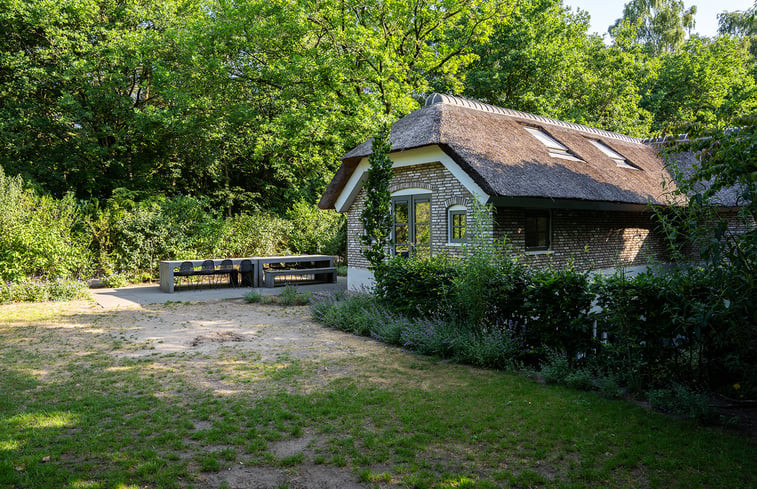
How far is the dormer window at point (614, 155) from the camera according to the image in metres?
16.9

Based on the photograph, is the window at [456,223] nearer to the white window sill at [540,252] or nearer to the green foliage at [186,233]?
the white window sill at [540,252]

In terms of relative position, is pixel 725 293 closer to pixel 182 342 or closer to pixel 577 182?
pixel 182 342

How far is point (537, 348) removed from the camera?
6664mm

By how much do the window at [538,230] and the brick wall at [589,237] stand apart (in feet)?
0.58

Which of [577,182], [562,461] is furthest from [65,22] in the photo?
[562,461]

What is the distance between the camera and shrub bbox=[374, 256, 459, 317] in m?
8.30

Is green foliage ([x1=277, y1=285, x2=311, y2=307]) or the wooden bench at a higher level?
the wooden bench

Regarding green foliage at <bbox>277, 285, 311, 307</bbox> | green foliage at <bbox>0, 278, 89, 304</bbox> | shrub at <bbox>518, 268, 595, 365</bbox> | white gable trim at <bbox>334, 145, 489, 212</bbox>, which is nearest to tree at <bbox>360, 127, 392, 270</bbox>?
white gable trim at <bbox>334, 145, 489, 212</bbox>

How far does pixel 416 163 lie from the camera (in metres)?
13.0

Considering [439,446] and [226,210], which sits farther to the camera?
[226,210]

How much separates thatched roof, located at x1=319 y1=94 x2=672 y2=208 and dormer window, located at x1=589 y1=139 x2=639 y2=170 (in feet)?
0.83

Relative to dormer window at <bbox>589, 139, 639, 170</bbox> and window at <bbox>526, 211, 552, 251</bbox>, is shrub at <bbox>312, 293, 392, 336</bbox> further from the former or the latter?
dormer window at <bbox>589, 139, 639, 170</bbox>

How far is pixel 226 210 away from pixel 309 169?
6454 mm

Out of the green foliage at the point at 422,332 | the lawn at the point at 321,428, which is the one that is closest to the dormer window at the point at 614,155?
the green foliage at the point at 422,332
